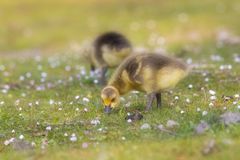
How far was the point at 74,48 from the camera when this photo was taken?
30875 millimetres

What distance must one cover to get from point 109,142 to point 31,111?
345 centimetres

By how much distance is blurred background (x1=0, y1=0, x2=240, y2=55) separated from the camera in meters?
30.0

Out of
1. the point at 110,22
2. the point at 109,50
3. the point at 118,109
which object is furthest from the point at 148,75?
the point at 110,22

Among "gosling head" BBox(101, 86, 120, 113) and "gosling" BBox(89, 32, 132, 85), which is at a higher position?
"gosling" BBox(89, 32, 132, 85)

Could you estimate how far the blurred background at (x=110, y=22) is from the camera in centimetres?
3002

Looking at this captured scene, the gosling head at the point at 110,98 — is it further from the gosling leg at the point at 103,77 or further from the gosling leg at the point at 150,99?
the gosling leg at the point at 103,77

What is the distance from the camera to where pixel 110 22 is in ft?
116

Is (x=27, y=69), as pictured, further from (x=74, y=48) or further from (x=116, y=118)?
(x=74, y=48)

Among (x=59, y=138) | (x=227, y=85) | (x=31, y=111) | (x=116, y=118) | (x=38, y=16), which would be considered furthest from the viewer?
(x=38, y=16)

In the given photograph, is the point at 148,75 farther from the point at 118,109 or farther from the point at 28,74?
the point at 28,74

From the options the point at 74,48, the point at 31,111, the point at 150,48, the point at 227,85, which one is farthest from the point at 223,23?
the point at 31,111

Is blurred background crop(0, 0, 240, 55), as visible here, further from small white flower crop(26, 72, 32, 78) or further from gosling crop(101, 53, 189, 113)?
gosling crop(101, 53, 189, 113)

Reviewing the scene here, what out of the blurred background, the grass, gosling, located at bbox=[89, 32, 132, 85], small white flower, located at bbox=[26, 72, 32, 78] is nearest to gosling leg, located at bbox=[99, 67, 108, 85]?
gosling, located at bbox=[89, 32, 132, 85]

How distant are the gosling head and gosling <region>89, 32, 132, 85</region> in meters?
4.02
